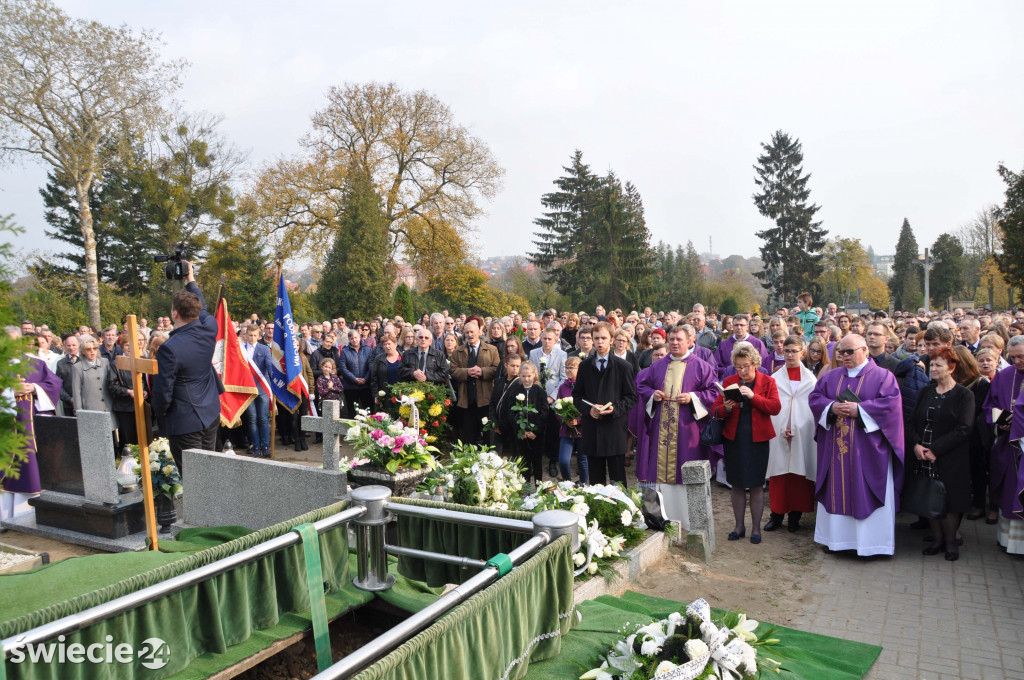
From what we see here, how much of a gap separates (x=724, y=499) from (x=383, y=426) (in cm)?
464

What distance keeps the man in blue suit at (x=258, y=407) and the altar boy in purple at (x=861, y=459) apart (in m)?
8.08

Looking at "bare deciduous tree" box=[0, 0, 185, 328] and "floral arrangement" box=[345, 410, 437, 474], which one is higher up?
"bare deciduous tree" box=[0, 0, 185, 328]

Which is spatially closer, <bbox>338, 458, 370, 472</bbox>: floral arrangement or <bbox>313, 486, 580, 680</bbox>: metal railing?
<bbox>313, 486, 580, 680</bbox>: metal railing

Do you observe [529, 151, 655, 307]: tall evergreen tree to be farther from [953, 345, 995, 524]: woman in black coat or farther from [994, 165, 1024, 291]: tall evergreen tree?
[953, 345, 995, 524]: woman in black coat

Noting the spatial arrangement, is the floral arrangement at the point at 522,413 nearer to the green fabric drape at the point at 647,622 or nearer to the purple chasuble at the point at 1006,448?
the green fabric drape at the point at 647,622

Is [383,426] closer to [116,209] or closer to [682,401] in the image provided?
[682,401]

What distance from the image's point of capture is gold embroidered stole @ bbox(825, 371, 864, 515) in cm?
655

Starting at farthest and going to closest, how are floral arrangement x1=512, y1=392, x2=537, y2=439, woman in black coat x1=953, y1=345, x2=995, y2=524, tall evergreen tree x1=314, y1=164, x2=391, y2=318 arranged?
tall evergreen tree x1=314, y1=164, x2=391, y2=318, floral arrangement x1=512, y1=392, x2=537, y2=439, woman in black coat x1=953, y1=345, x2=995, y2=524

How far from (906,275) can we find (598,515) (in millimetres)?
66513

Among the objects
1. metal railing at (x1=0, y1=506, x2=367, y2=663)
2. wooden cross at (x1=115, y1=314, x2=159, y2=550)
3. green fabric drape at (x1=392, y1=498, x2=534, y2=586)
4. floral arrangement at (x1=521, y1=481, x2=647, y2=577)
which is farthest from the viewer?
wooden cross at (x1=115, y1=314, x2=159, y2=550)

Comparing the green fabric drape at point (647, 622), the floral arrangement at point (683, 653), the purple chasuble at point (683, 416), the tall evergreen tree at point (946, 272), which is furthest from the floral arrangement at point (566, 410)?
the tall evergreen tree at point (946, 272)

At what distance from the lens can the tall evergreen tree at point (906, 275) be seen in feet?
190

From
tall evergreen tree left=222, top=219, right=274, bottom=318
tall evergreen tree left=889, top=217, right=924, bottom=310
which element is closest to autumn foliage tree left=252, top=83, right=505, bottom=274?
tall evergreen tree left=222, top=219, right=274, bottom=318

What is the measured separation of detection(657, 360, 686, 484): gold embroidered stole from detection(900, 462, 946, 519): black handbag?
2.13 m
